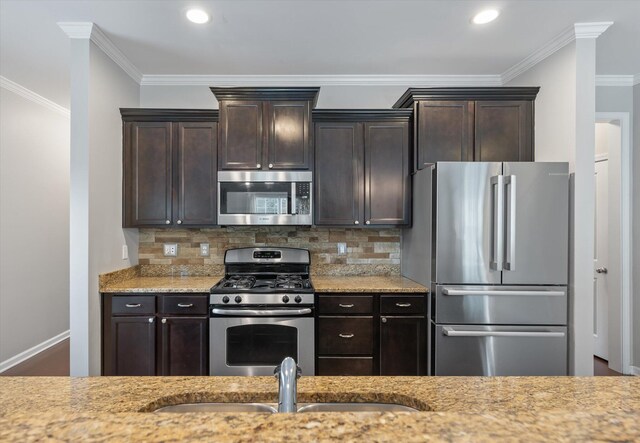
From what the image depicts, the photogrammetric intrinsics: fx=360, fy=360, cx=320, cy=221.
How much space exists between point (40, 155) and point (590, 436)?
505 cm

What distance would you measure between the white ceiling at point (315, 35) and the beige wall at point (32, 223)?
65cm

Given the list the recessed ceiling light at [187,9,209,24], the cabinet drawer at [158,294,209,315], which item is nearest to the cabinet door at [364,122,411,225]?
the recessed ceiling light at [187,9,209,24]

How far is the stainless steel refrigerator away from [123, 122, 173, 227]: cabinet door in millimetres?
2241

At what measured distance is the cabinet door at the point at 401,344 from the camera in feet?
8.83

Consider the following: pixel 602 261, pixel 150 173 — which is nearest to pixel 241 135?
pixel 150 173

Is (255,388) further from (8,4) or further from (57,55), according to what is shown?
(57,55)

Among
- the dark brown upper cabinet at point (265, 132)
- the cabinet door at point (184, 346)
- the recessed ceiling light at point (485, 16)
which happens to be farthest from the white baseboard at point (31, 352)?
the recessed ceiling light at point (485, 16)

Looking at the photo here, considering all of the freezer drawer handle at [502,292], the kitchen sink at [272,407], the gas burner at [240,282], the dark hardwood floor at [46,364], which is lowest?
the dark hardwood floor at [46,364]

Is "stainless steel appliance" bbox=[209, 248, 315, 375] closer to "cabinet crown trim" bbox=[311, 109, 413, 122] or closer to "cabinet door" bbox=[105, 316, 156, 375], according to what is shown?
"cabinet door" bbox=[105, 316, 156, 375]

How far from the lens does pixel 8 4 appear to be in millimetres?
2301

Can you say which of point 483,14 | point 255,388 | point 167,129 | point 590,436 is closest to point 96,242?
point 167,129

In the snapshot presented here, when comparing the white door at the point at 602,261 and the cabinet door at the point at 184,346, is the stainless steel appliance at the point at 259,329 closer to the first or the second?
the cabinet door at the point at 184,346

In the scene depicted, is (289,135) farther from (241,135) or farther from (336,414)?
(336,414)

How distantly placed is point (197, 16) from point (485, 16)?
1.93 meters
